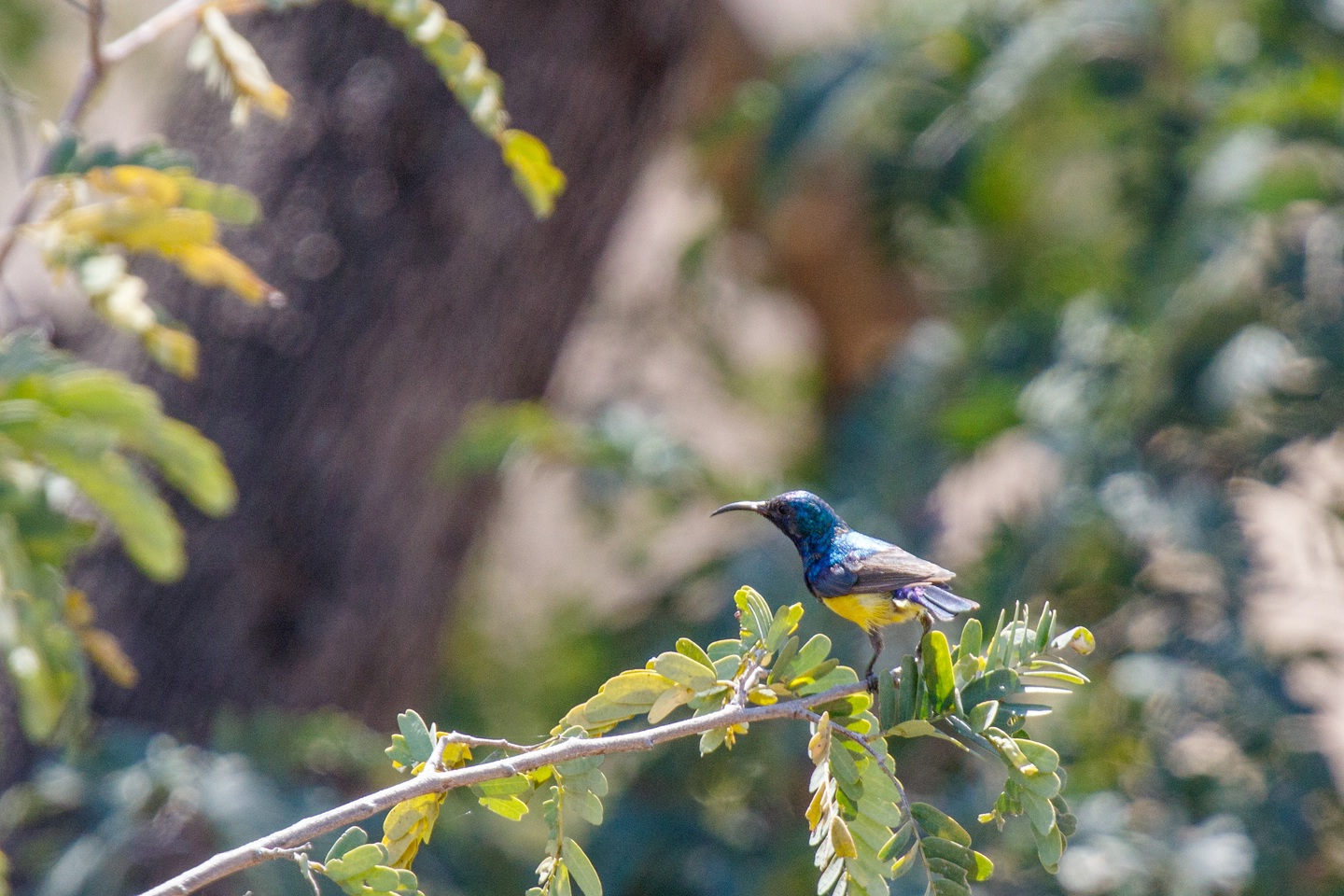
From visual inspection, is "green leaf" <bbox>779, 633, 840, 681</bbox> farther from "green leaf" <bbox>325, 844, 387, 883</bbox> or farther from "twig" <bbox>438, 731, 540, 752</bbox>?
"green leaf" <bbox>325, 844, 387, 883</bbox>

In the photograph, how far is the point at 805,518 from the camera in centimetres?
133

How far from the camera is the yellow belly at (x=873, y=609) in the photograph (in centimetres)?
120

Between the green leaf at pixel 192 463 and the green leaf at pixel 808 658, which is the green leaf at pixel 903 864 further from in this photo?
the green leaf at pixel 192 463

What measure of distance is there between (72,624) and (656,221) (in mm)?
4637

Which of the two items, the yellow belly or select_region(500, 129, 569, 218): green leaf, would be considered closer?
the yellow belly

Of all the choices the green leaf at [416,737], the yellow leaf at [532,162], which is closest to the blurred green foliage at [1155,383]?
the yellow leaf at [532,162]

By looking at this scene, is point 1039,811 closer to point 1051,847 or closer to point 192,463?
point 1051,847

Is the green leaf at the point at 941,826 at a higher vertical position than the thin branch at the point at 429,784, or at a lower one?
lower

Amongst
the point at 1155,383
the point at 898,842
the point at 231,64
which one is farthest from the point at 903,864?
the point at 1155,383

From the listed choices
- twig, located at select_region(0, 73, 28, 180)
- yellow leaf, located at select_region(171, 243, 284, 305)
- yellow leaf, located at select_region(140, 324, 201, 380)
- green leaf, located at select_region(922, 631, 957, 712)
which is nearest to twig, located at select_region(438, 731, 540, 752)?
green leaf, located at select_region(922, 631, 957, 712)

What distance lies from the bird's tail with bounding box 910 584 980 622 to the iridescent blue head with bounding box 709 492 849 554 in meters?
0.15

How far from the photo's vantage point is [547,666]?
14.6ft

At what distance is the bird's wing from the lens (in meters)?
1.16

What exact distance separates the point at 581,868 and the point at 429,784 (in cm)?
16
